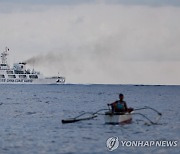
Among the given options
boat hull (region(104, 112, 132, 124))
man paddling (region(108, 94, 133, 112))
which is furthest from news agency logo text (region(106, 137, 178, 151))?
boat hull (region(104, 112, 132, 124))

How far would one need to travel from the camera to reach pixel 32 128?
46031 mm

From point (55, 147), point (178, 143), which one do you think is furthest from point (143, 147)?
point (55, 147)

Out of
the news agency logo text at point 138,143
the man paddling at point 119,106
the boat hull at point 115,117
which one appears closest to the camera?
the news agency logo text at point 138,143

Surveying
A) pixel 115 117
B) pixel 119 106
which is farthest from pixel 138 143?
pixel 115 117

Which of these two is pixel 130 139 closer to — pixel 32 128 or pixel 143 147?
pixel 143 147

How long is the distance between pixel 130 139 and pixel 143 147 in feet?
12.7

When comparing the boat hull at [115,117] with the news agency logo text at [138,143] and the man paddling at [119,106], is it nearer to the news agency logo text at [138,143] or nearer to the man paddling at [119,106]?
the man paddling at [119,106]

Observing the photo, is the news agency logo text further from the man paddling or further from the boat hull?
the boat hull

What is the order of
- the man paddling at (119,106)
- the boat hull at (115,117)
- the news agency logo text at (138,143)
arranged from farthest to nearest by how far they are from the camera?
the boat hull at (115,117) < the man paddling at (119,106) < the news agency logo text at (138,143)

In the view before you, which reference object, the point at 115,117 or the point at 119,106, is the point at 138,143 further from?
the point at 115,117

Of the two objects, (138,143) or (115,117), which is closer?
(138,143)

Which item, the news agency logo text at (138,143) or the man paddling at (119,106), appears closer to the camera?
the news agency logo text at (138,143)

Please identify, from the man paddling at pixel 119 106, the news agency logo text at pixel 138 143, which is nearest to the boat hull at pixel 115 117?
the man paddling at pixel 119 106

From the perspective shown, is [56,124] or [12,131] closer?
[12,131]
